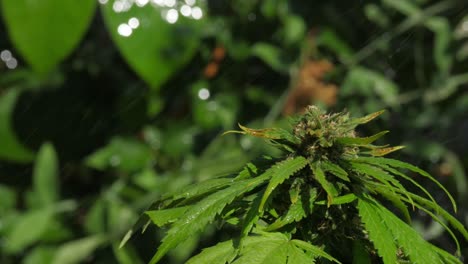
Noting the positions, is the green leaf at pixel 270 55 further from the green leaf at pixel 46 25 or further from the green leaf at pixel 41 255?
the green leaf at pixel 46 25

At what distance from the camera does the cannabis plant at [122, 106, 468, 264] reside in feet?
2.19

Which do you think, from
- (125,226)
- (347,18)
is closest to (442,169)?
(347,18)

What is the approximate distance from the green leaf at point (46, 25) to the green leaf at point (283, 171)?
720 millimetres

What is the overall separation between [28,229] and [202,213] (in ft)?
6.04

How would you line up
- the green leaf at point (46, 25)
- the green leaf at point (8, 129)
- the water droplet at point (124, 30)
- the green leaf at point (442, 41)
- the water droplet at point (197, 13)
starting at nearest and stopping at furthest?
the green leaf at point (46, 25), the water droplet at point (124, 30), the water droplet at point (197, 13), the green leaf at point (8, 129), the green leaf at point (442, 41)

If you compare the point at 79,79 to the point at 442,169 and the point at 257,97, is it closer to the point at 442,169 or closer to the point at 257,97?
the point at 257,97

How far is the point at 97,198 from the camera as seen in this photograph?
2457 millimetres

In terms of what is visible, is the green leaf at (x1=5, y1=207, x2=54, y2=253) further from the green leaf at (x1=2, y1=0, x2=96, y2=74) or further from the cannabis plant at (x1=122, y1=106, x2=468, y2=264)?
the cannabis plant at (x1=122, y1=106, x2=468, y2=264)

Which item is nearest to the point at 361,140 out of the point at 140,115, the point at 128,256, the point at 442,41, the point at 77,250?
the point at 128,256

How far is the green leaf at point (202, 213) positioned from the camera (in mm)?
672

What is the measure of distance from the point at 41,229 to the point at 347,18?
3.74ft

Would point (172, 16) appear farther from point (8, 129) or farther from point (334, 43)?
point (334, 43)

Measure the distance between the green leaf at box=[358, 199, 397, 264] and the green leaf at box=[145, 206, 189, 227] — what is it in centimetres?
15

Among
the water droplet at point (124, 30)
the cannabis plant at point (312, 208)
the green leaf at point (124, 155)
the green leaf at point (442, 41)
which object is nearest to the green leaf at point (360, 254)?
the cannabis plant at point (312, 208)
